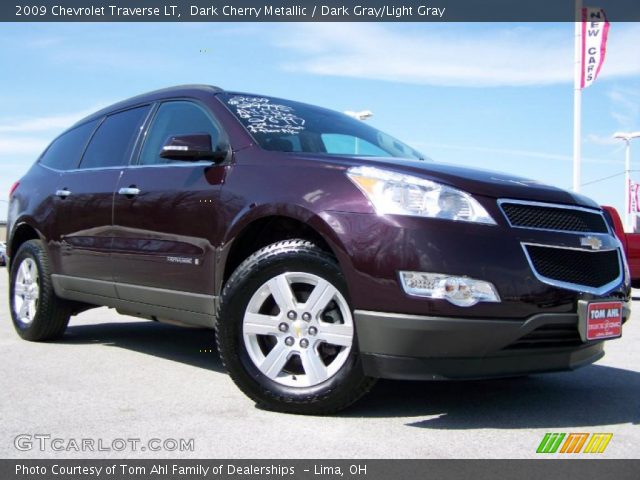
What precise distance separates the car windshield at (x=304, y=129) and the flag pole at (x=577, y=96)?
49.6ft

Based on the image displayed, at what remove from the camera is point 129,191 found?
173 inches

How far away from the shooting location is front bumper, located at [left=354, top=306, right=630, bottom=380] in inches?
115

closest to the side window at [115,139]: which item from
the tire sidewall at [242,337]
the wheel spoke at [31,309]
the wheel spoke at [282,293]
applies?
the wheel spoke at [31,309]

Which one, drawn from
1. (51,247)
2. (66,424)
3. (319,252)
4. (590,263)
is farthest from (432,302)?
(51,247)

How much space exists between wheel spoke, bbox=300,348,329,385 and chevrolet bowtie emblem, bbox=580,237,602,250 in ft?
4.40

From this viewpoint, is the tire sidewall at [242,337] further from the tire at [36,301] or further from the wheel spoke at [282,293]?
the tire at [36,301]

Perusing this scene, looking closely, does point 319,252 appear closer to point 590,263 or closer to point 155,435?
point 155,435

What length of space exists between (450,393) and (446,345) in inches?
38.4

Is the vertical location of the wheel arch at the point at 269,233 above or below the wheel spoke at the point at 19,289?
above

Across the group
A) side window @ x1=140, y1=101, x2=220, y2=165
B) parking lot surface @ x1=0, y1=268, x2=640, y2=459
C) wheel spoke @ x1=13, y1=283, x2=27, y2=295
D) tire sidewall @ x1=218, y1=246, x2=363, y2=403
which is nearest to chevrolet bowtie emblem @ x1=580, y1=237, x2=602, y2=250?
parking lot surface @ x1=0, y1=268, x2=640, y2=459

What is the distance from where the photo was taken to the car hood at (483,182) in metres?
3.13

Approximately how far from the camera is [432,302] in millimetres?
2924

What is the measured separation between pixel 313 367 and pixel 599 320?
133 cm

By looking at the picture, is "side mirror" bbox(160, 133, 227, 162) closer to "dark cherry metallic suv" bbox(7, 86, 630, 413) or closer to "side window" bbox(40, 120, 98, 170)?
"dark cherry metallic suv" bbox(7, 86, 630, 413)
